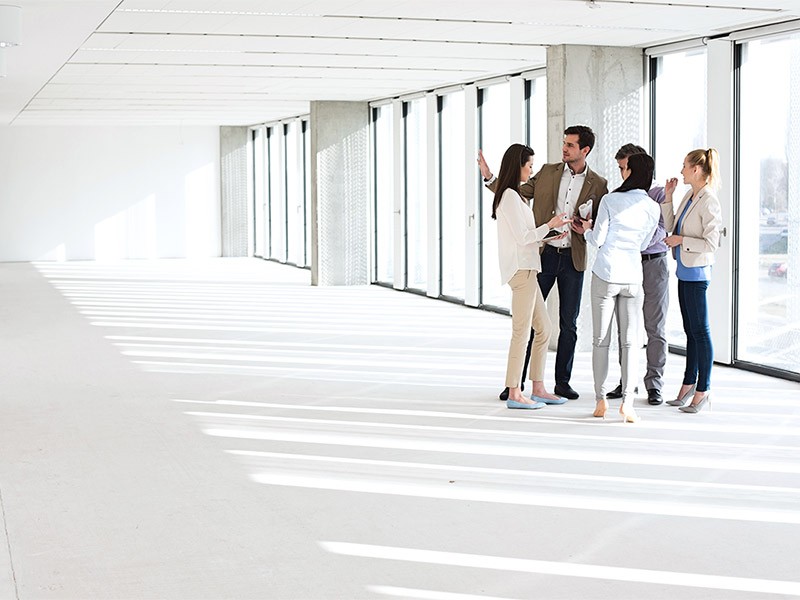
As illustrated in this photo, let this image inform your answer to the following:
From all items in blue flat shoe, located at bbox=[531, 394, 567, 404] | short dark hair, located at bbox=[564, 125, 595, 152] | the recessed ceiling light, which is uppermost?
the recessed ceiling light

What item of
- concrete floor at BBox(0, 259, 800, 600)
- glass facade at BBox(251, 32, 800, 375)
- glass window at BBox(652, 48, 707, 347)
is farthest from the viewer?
glass window at BBox(652, 48, 707, 347)

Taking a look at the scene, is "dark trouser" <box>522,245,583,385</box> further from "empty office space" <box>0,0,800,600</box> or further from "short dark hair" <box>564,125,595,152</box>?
"short dark hair" <box>564,125,595,152</box>

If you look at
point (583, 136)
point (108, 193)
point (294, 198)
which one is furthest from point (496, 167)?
point (108, 193)

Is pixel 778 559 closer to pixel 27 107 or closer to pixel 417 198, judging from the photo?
pixel 417 198

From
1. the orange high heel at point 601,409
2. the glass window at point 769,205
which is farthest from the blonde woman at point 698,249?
the glass window at point 769,205

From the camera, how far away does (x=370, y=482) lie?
18.1ft

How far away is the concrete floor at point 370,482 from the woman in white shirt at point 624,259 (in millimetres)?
441

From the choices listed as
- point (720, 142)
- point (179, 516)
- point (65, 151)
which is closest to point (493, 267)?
point (720, 142)

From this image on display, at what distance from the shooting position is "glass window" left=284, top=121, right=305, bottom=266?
21234mm

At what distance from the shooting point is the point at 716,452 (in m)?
6.09

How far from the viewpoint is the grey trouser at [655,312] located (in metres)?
7.52

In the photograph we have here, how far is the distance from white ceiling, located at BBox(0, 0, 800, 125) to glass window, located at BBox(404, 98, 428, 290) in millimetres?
1003

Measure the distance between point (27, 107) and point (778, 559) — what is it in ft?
51.8

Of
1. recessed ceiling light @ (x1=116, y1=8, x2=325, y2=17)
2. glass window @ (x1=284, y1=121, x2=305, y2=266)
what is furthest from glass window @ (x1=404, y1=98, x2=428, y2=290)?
recessed ceiling light @ (x1=116, y1=8, x2=325, y2=17)
